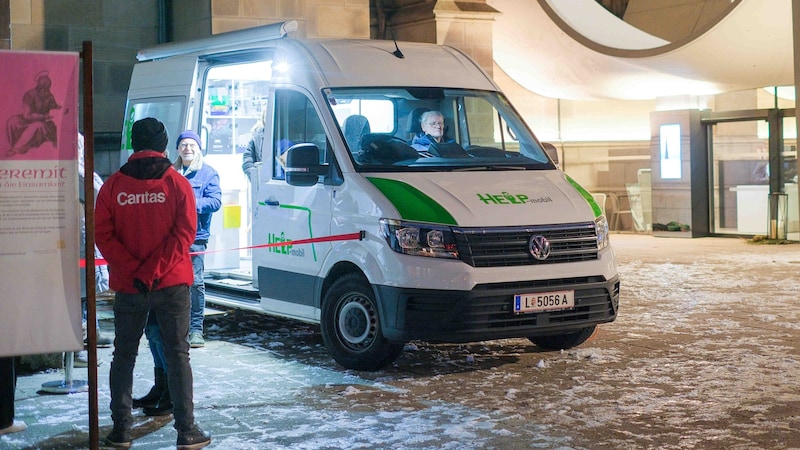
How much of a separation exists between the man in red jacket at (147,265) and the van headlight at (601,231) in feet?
10.3

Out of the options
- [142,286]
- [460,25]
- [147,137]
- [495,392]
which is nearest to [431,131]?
[495,392]

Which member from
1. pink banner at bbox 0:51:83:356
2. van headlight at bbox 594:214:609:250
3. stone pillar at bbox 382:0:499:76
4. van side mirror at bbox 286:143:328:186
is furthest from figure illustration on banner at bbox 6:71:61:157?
stone pillar at bbox 382:0:499:76

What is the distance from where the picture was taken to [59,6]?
1700cm

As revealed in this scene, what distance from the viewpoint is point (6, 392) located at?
6.53m

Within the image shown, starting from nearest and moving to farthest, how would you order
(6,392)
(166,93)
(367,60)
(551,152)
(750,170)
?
(6,392) → (367,60) → (551,152) → (166,93) → (750,170)

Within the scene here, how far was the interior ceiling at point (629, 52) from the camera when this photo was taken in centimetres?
1783

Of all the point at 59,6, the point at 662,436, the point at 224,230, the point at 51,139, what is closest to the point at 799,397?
the point at 662,436

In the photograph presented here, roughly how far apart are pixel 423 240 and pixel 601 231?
4.60 feet

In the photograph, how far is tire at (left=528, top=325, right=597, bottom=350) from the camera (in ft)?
29.2

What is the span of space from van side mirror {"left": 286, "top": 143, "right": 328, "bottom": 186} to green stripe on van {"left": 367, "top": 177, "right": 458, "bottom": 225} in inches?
25.7

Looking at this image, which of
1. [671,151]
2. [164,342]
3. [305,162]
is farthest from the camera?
[671,151]

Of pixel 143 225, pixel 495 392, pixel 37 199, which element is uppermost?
pixel 37 199

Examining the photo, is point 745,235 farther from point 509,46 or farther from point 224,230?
point 224,230

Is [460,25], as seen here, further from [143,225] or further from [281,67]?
[143,225]
